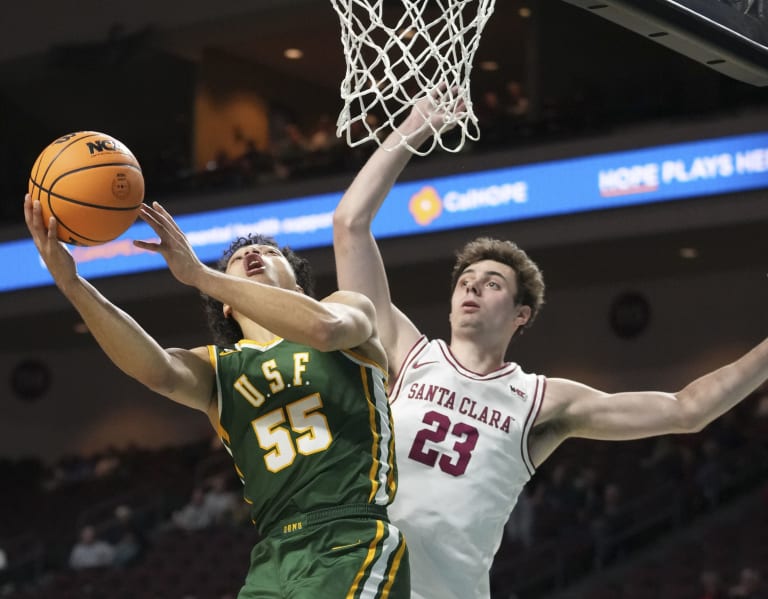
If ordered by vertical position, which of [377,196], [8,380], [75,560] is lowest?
[75,560]

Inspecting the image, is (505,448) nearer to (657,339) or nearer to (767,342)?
(767,342)

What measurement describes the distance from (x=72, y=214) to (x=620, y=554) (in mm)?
8810

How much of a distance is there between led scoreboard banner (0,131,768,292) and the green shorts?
9.69 m

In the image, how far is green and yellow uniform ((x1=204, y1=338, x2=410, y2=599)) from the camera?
3.46m

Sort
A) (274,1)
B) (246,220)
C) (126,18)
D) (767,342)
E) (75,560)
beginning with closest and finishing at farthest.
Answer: (767,342) → (75,560) → (246,220) → (274,1) → (126,18)

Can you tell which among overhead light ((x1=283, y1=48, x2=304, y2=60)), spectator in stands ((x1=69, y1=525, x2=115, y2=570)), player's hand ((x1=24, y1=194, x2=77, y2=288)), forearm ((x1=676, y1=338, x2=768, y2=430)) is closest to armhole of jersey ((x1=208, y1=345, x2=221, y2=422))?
player's hand ((x1=24, y1=194, x2=77, y2=288))

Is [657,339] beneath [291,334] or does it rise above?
beneath

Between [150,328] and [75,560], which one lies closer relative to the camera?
[75,560]

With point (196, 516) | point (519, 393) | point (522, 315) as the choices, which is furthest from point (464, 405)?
point (196, 516)

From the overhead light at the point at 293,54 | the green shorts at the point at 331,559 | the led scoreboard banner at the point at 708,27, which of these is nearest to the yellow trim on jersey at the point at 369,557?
the green shorts at the point at 331,559

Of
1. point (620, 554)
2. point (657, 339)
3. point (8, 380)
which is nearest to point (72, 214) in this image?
point (620, 554)

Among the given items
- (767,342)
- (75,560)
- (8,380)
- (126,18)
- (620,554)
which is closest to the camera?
(767,342)

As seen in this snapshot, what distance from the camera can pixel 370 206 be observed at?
431cm

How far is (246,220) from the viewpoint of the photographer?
15109 millimetres
